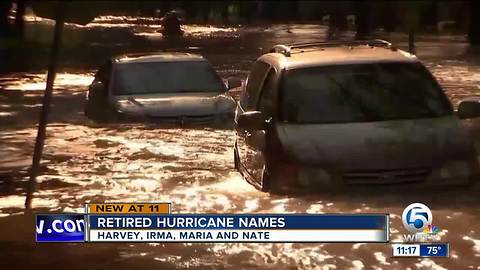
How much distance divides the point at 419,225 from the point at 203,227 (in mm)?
999

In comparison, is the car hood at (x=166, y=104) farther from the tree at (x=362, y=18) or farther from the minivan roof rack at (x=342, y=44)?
the tree at (x=362, y=18)

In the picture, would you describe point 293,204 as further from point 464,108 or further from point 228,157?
point 228,157

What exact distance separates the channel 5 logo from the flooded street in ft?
0.16

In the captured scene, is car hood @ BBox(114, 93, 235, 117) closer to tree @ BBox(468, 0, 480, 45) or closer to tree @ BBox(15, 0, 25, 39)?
tree @ BBox(15, 0, 25, 39)

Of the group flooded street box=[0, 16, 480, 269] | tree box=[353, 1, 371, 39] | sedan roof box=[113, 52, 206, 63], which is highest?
tree box=[353, 1, 371, 39]

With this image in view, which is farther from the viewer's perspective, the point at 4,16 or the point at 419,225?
the point at 4,16

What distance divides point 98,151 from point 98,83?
60 cm

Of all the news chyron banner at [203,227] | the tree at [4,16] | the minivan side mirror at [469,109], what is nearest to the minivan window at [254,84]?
the minivan side mirror at [469,109]

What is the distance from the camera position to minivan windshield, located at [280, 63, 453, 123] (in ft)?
17.5

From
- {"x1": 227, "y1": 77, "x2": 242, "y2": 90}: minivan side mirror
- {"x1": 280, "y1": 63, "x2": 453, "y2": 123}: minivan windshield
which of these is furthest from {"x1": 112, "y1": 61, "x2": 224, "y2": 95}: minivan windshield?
{"x1": 280, "y1": 63, "x2": 453, "y2": 123}: minivan windshield

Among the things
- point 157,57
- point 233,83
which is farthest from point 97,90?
point 233,83

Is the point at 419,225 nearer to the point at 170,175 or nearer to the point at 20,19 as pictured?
the point at 170,175

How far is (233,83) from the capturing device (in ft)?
21.8

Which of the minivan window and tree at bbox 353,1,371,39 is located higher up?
tree at bbox 353,1,371,39
